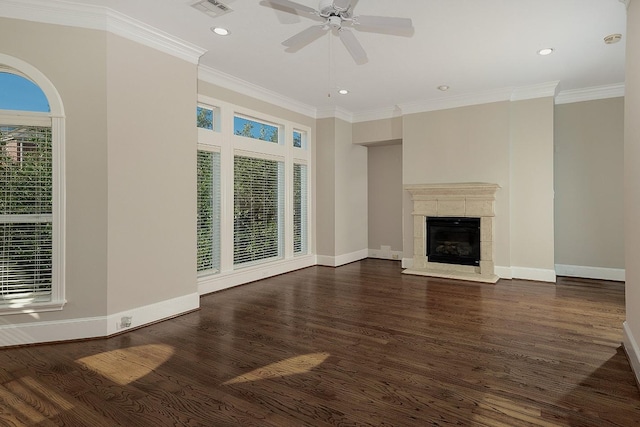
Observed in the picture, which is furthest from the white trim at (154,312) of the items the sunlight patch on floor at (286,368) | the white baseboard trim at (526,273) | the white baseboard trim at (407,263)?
the white baseboard trim at (526,273)

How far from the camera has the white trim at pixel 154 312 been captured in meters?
3.45

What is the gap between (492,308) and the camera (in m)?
4.23

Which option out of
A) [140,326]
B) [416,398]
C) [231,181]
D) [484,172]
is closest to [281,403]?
[416,398]

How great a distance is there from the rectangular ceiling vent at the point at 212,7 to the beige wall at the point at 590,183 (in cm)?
545

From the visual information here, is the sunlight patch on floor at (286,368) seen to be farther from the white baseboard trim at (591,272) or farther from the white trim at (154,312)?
the white baseboard trim at (591,272)

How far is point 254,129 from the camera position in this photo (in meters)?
5.73

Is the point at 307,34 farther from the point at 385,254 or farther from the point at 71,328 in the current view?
the point at 385,254

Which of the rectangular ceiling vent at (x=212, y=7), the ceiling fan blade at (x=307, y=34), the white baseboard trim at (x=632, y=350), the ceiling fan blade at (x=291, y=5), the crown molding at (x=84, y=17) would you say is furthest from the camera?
the rectangular ceiling vent at (x=212, y=7)

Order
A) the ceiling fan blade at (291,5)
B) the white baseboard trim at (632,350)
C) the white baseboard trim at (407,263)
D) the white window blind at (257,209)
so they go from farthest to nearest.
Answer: the white baseboard trim at (407,263) < the white window blind at (257,209) < the ceiling fan blade at (291,5) < the white baseboard trim at (632,350)

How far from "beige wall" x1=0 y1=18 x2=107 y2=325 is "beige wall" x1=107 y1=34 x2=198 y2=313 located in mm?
79

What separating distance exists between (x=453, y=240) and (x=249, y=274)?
3.46 metres

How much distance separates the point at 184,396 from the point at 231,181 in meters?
3.32

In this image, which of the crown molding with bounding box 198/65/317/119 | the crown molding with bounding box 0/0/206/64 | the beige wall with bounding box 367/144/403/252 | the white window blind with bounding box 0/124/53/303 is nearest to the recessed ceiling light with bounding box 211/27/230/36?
the crown molding with bounding box 0/0/206/64

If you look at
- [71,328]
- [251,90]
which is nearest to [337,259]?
[251,90]
